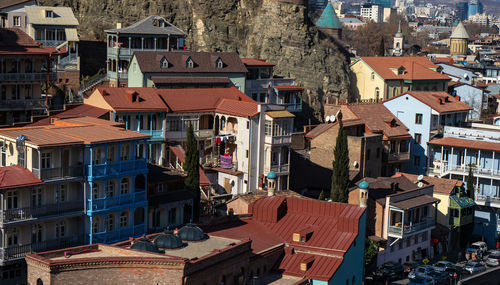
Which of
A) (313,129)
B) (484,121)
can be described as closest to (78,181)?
(313,129)

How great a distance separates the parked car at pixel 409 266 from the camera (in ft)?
238

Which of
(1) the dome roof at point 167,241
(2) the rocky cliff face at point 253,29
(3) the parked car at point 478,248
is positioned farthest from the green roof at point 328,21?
(1) the dome roof at point 167,241

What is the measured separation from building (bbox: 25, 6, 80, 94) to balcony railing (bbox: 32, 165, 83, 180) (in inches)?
1310

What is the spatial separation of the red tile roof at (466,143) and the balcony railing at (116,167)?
40601 millimetres

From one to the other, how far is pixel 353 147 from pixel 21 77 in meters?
30.1

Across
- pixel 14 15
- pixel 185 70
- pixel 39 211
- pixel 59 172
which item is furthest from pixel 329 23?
pixel 39 211

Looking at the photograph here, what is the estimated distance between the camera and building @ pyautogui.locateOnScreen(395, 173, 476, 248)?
8094cm

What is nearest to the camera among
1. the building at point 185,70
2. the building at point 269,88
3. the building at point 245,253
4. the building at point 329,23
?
the building at point 245,253

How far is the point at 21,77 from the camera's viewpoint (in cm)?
7044

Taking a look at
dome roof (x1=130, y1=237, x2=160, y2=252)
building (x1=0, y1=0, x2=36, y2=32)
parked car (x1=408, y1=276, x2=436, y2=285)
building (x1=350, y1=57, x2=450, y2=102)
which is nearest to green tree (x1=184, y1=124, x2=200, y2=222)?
dome roof (x1=130, y1=237, x2=160, y2=252)

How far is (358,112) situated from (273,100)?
8.72 metres

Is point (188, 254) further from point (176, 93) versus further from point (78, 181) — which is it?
point (176, 93)

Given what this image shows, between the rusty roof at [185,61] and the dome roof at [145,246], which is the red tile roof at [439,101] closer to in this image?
the rusty roof at [185,61]

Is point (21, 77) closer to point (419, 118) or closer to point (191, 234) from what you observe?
point (191, 234)
